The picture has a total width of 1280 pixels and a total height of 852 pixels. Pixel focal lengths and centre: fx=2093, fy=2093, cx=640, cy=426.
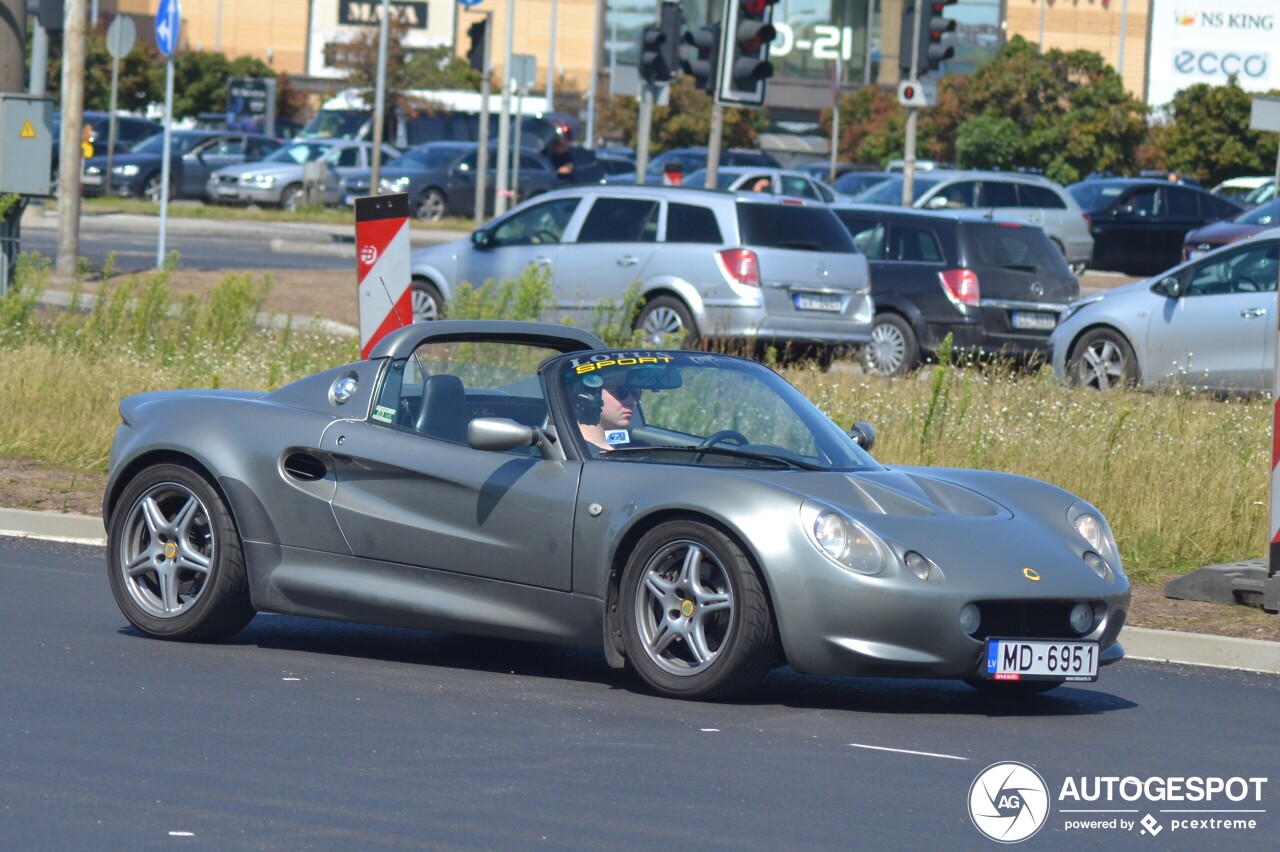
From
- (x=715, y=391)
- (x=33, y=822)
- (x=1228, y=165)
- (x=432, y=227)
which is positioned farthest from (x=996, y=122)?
(x=33, y=822)

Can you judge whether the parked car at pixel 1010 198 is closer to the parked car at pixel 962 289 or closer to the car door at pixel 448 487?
the parked car at pixel 962 289

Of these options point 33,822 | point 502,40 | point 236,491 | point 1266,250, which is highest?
point 502,40

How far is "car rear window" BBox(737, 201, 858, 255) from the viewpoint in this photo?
1811 centimetres

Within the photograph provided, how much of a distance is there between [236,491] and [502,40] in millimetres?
82205

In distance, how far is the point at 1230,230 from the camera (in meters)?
28.5

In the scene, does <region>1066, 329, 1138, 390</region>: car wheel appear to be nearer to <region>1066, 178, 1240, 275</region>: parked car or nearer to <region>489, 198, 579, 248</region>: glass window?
<region>489, 198, 579, 248</region>: glass window

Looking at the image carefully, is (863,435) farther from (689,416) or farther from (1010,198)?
(1010,198)

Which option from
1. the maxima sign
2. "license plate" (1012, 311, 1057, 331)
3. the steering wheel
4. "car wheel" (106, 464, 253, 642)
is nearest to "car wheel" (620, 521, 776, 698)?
the steering wheel

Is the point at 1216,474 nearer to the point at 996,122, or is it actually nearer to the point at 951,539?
the point at 951,539

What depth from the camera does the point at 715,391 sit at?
7848 millimetres

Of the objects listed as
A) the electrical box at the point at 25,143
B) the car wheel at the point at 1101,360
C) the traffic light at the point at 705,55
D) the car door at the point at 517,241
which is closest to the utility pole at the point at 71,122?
the electrical box at the point at 25,143

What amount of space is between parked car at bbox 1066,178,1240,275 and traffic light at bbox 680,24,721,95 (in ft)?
47.4

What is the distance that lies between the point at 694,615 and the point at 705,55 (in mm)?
14427

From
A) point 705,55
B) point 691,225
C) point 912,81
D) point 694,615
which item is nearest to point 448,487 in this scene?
point 694,615
